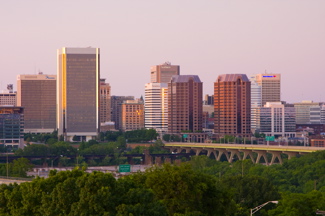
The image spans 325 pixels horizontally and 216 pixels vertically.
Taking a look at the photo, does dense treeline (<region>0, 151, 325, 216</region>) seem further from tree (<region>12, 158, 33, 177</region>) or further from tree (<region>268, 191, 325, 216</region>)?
tree (<region>12, 158, 33, 177</region>)

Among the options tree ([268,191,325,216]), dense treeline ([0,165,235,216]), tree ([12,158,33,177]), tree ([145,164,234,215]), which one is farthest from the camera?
tree ([12,158,33,177])

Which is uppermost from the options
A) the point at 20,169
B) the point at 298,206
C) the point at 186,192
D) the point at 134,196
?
the point at 134,196

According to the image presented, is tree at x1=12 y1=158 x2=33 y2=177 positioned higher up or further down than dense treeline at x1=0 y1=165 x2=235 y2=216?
further down

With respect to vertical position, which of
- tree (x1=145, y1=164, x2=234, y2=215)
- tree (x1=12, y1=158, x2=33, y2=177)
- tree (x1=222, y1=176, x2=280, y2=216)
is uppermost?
tree (x1=145, y1=164, x2=234, y2=215)

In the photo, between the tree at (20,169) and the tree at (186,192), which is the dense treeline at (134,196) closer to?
the tree at (186,192)

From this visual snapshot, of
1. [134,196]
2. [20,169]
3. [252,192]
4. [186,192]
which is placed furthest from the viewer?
[20,169]

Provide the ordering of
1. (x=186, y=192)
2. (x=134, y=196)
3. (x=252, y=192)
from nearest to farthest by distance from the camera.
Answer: (x=134, y=196), (x=186, y=192), (x=252, y=192)

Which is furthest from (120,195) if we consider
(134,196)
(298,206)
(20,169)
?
(20,169)

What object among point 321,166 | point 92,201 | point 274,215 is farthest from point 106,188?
point 321,166

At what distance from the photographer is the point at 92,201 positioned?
63.0m

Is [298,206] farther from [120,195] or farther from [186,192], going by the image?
[120,195]

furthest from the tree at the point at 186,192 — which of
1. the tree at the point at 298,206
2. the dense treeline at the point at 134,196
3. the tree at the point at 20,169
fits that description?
the tree at the point at 20,169

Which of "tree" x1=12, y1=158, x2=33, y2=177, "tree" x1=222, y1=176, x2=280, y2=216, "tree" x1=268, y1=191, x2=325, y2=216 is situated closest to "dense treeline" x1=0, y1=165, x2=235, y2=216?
"tree" x1=268, y1=191, x2=325, y2=216

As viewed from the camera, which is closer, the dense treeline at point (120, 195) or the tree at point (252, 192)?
the dense treeline at point (120, 195)
